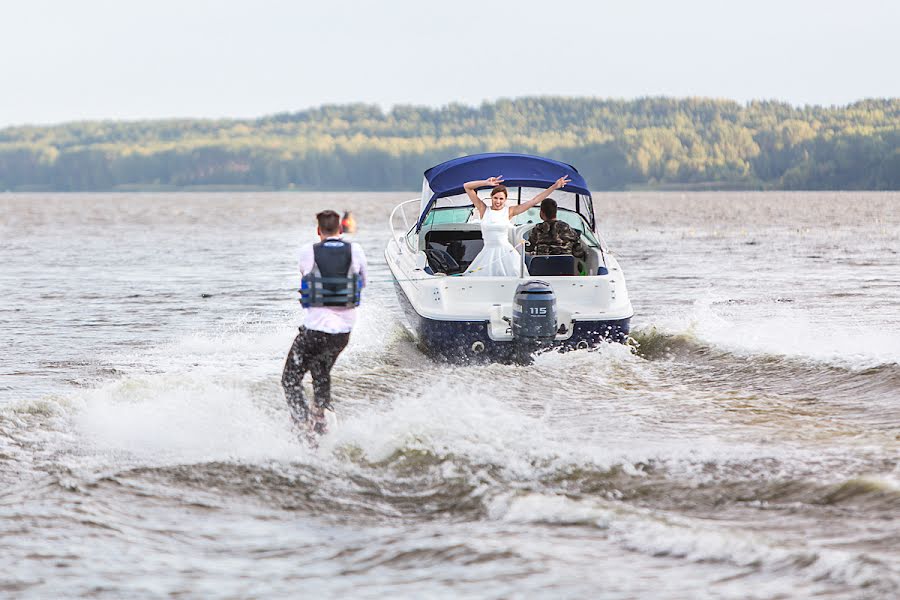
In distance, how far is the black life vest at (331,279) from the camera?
7488 mm

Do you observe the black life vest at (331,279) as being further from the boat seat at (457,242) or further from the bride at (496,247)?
the boat seat at (457,242)

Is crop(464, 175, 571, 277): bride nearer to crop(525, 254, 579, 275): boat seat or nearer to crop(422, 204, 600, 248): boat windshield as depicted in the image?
crop(525, 254, 579, 275): boat seat

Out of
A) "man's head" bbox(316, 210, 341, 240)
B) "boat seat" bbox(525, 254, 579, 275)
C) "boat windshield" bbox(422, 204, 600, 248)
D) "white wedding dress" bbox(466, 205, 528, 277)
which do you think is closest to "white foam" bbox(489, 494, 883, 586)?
"man's head" bbox(316, 210, 341, 240)

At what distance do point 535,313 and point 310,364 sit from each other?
3105mm

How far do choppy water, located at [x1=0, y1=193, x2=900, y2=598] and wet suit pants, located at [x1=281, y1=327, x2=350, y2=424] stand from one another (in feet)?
1.16

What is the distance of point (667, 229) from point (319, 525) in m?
44.6

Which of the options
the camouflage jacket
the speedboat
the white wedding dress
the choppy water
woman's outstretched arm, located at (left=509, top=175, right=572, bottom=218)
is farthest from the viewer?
woman's outstretched arm, located at (left=509, top=175, right=572, bottom=218)

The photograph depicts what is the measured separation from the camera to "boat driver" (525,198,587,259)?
1182cm

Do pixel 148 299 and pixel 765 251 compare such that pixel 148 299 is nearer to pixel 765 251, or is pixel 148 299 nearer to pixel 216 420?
pixel 216 420

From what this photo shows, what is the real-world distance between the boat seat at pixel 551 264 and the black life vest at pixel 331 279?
4.24 m

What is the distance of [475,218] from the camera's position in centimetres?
1440

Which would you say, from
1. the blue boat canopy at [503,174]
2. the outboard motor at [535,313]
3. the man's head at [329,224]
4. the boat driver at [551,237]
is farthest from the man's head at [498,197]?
the man's head at [329,224]

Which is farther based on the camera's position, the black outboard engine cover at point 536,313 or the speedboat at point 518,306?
the speedboat at point 518,306

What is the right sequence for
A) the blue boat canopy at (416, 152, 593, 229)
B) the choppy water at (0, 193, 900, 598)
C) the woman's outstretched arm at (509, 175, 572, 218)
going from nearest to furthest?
the choppy water at (0, 193, 900, 598) < the woman's outstretched arm at (509, 175, 572, 218) < the blue boat canopy at (416, 152, 593, 229)
